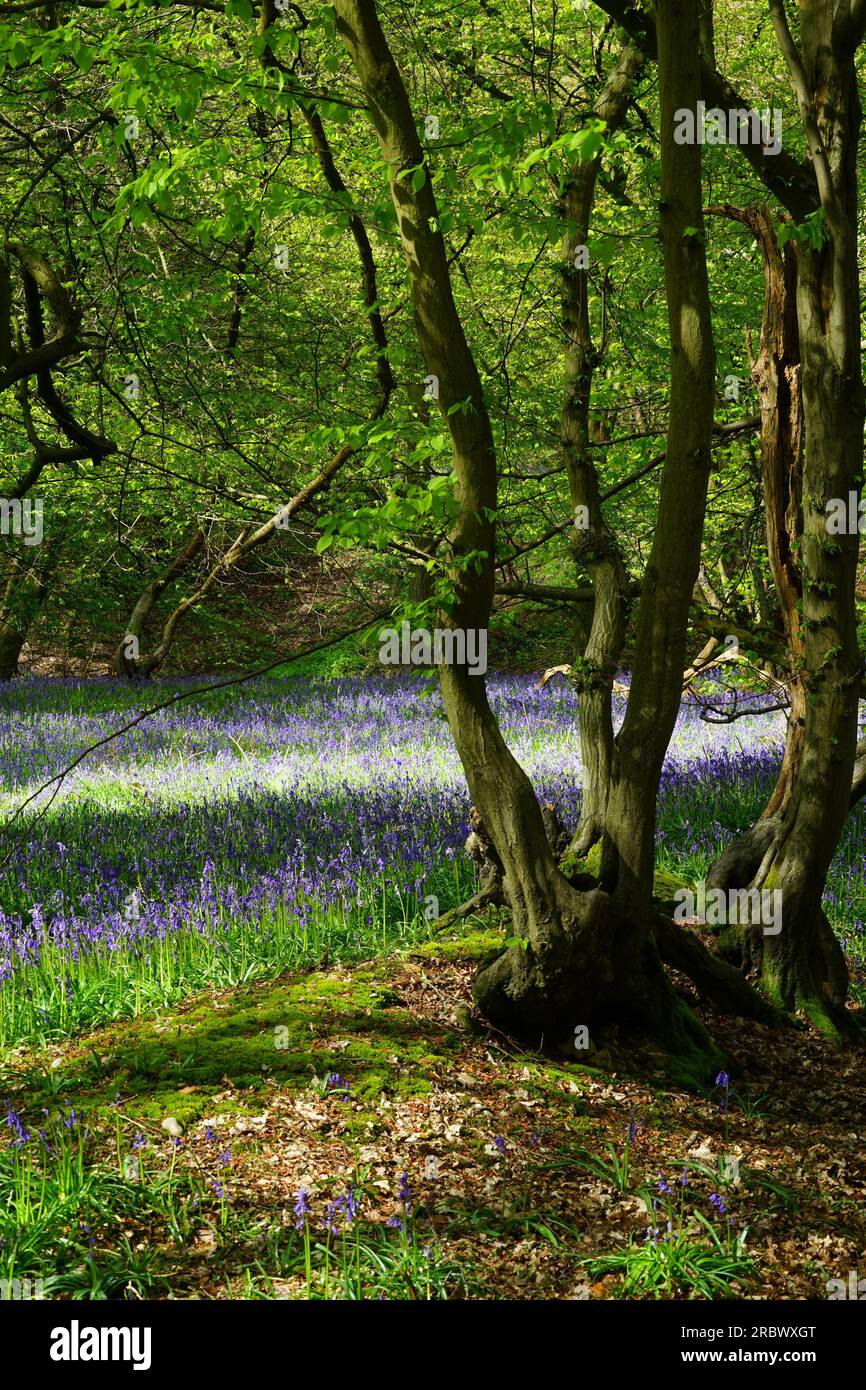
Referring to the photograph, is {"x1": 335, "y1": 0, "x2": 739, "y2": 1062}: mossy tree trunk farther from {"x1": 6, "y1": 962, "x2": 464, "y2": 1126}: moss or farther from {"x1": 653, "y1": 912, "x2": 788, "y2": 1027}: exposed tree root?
{"x1": 6, "y1": 962, "x2": 464, "y2": 1126}: moss

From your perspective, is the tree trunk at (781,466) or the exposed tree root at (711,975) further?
the tree trunk at (781,466)

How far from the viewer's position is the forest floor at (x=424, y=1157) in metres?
3.11

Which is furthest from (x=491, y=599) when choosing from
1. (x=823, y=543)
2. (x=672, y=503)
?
(x=823, y=543)

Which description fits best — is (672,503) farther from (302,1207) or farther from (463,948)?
(302,1207)

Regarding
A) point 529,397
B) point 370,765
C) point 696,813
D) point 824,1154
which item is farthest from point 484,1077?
point 529,397

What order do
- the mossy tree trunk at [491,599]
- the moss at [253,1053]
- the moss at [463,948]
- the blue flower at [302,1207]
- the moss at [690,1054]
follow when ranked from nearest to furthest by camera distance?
1. the blue flower at [302,1207]
2. the moss at [253,1053]
3. the mossy tree trunk at [491,599]
4. the moss at [690,1054]
5. the moss at [463,948]

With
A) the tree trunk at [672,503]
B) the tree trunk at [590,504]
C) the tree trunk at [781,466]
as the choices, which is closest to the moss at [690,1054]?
the tree trunk at [672,503]

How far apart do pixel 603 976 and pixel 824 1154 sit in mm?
1056

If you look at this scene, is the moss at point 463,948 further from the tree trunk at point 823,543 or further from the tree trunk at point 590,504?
the tree trunk at point 823,543

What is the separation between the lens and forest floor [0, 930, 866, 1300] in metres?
3.11

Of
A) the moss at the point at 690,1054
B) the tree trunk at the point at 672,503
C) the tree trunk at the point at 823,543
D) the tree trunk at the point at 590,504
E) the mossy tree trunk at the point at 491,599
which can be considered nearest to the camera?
the mossy tree trunk at the point at 491,599

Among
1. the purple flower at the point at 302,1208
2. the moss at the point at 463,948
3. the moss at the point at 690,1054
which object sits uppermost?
the moss at the point at 463,948

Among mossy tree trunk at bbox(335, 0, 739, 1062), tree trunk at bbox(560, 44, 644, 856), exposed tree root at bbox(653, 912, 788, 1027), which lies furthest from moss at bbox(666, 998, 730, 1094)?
tree trunk at bbox(560, 44, 644, 856)
